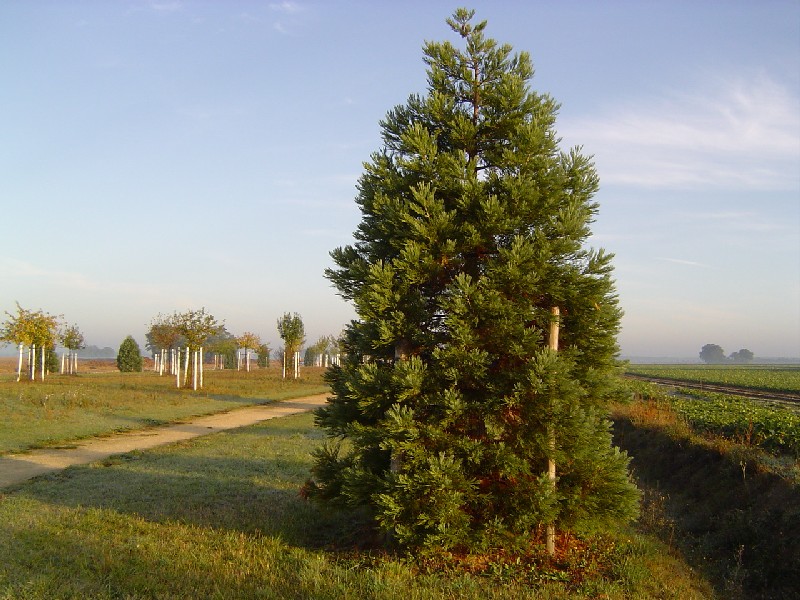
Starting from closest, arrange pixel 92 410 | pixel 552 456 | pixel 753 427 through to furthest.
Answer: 1. pixel 552 456
2. pixel 753 427
3. pixel 92 410

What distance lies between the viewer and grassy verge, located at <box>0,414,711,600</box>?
564cm

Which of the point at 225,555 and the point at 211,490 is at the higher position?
the point at 225,555

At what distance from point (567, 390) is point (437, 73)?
13.9ft

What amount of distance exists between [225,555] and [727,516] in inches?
289

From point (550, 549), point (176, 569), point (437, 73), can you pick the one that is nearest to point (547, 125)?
point (437, 73)

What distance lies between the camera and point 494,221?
6547mm

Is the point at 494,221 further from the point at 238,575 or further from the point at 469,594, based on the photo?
the point at 238,575

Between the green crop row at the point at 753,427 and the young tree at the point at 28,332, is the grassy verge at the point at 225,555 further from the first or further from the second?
the young tree at the point at 28,332

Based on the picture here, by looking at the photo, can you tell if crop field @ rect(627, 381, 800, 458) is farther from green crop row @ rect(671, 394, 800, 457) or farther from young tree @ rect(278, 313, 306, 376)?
young tree @ rect(278, 313, 306, 376)

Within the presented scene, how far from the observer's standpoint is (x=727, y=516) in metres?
8.71

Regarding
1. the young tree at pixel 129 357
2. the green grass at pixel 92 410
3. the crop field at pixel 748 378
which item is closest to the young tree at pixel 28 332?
the green grass at pixel 92 410

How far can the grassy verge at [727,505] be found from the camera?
6.95m

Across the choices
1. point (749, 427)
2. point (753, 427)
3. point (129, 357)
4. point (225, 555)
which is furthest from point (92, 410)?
point (129, 357)

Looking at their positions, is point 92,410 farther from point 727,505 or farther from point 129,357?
point 129,357
